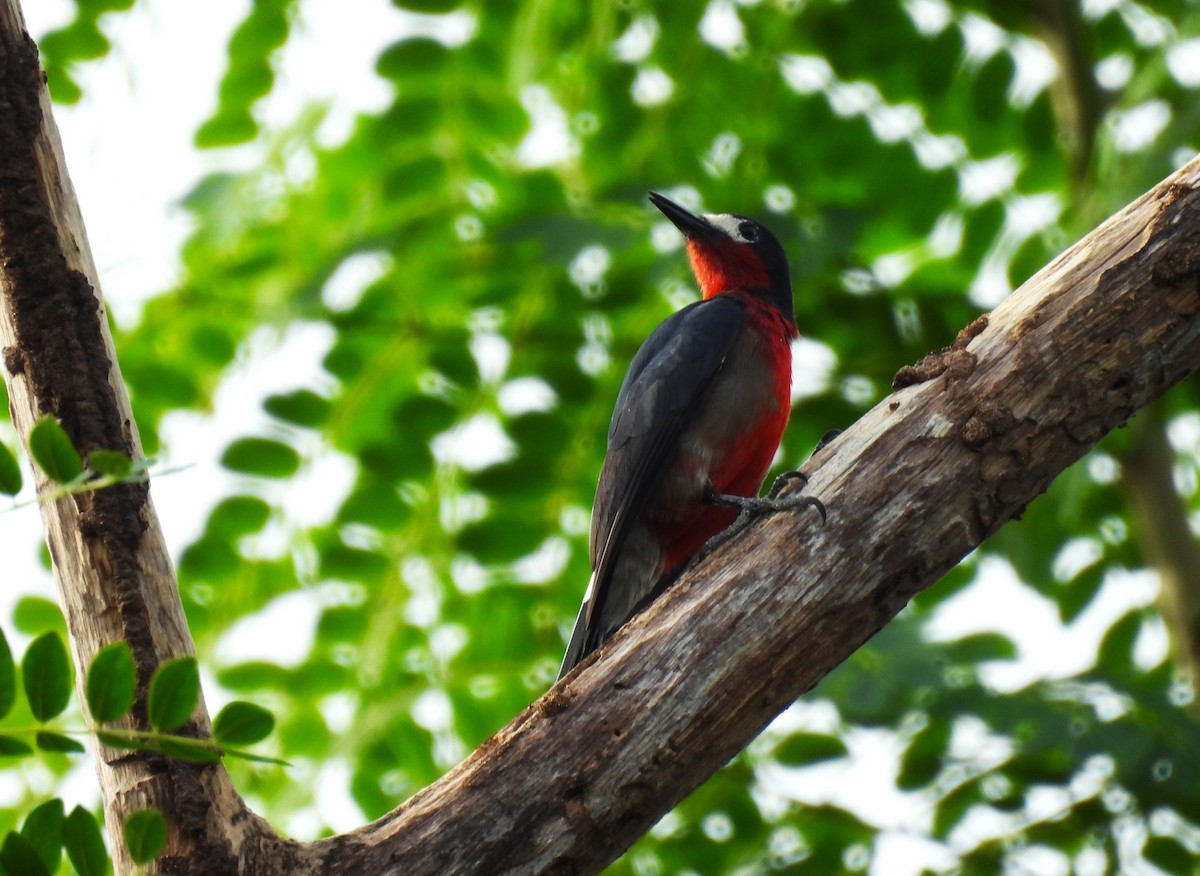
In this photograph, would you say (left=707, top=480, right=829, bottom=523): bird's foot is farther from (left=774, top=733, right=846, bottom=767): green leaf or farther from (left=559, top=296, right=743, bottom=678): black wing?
(left=774, top=733, right=846, bottom=767): green leaf

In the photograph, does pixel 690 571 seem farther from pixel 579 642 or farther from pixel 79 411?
pixel 79 411

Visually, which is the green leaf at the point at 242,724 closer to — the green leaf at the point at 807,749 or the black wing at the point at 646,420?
the black wing at the point at 646,420

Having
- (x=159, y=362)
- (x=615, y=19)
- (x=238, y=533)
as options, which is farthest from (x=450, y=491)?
(x=615, y=19)

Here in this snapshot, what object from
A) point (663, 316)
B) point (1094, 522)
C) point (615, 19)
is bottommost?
point (1094, 522)

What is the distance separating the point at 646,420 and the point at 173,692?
2.38 meters

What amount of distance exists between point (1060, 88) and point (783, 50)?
3.88ft

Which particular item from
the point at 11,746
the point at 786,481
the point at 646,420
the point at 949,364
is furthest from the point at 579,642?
the point at 11,746

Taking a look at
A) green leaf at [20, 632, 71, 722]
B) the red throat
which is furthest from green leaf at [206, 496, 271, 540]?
green leaf at [20, 632, 71, 722]

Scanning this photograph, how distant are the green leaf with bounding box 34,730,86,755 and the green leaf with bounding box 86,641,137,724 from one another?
133 mm

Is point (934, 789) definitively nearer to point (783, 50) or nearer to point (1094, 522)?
point (1094, 522)

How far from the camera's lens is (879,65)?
17.2 feet

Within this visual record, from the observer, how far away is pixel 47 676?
7.48 feet

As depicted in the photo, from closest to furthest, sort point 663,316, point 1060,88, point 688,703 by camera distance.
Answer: point 688,703 < point 663,316 < point 1060,88

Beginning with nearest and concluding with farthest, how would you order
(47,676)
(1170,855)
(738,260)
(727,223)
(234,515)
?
(47,676) < (1170,855) < (234,515) < (727,223) < (738,260)
